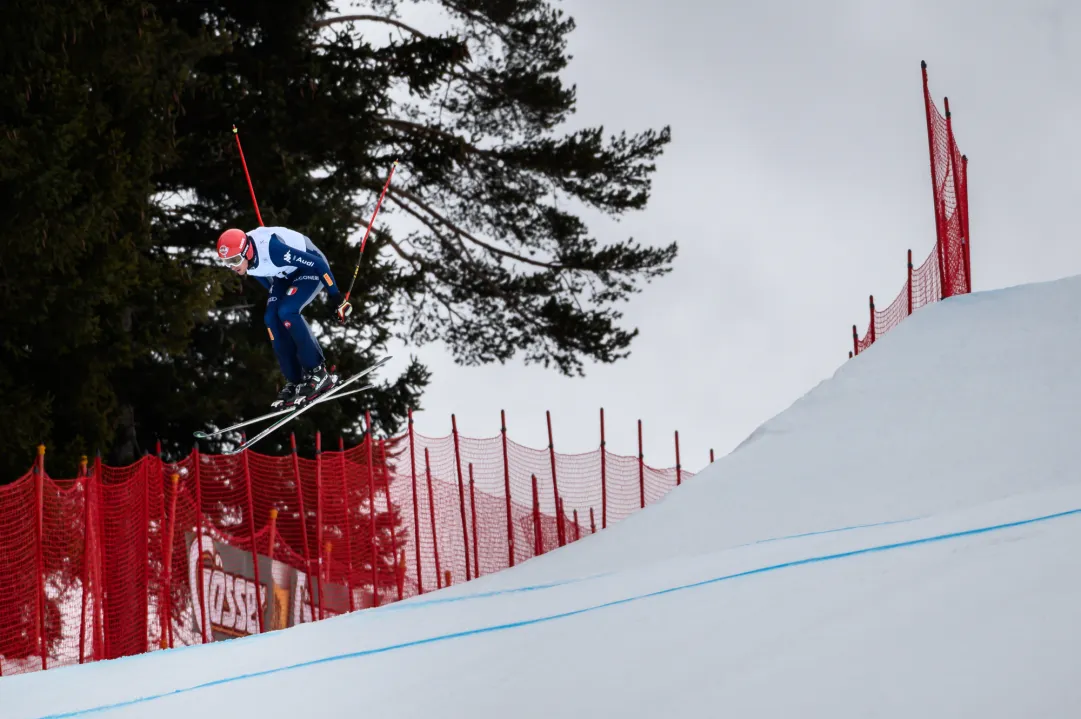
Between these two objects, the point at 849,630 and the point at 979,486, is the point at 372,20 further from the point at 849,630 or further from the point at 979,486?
the point at 849,630

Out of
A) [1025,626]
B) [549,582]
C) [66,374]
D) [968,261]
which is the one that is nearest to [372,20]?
[66,374]

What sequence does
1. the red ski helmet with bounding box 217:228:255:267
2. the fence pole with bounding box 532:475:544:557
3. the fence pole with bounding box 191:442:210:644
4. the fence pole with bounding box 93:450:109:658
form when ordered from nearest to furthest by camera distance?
the red ski helmet with bounding box 217:228:255:267, the fence pole with bounding box 93:450:109:658, the fence pole with bounding box 191:442:210:644, the fence pole with bounding box 532:475:544:557

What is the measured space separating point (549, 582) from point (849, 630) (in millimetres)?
4446

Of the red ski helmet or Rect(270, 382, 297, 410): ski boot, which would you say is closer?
the red ski helmet

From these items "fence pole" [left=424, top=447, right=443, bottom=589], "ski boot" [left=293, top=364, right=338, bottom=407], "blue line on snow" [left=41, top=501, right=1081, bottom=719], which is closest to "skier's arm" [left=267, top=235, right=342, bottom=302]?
"ski boot" [left=293, top=364, right=338, bottom=407]

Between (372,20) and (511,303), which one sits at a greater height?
(372,20)

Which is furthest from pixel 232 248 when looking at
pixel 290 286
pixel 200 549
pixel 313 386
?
pixel 200 549

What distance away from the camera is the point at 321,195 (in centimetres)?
1694

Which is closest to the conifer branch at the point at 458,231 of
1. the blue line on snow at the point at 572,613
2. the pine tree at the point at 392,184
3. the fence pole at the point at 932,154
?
the pine tree at the point at 392,184

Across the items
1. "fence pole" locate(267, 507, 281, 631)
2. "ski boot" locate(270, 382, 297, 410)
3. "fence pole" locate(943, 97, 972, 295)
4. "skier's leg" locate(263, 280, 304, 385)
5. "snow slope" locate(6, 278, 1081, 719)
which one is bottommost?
"snow slope" locate(6, 278, 1081, 719)

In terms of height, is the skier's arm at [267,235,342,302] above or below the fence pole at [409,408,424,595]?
above

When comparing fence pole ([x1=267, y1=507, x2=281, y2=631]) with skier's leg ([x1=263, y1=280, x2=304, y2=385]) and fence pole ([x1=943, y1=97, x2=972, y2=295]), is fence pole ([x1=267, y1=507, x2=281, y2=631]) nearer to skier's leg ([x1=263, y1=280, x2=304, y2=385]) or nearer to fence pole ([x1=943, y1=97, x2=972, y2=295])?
skier's leg ([x1=263, y1=280, x2=304, y2=385])

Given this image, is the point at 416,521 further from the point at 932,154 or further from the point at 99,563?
the point at 932,154

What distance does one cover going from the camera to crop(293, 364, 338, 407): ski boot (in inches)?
331
